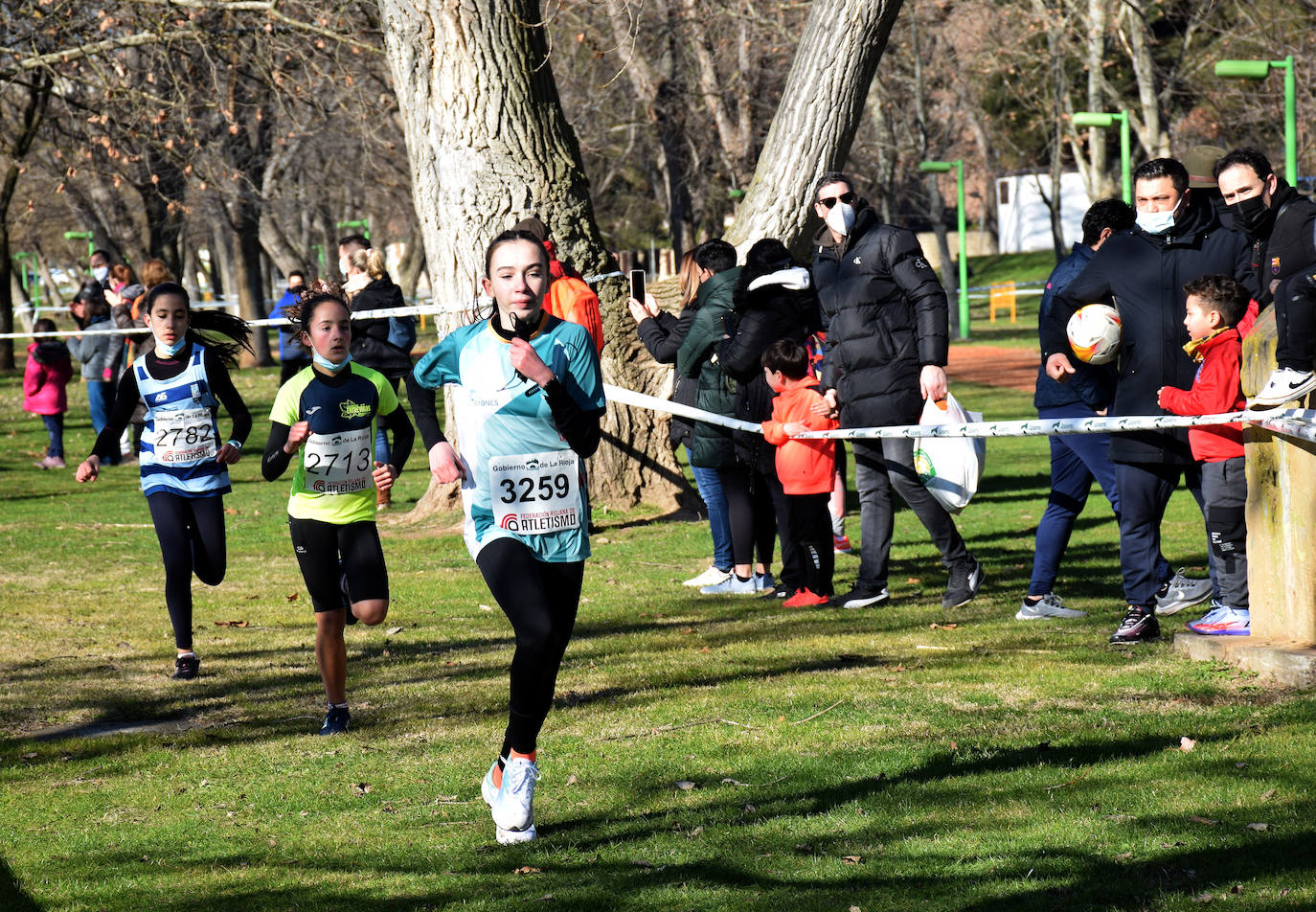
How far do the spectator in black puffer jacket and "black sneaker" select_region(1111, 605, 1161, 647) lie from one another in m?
2.20

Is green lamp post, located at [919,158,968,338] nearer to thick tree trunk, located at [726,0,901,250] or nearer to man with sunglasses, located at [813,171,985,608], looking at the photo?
thick tree trunk, located at [726,0,901,250]

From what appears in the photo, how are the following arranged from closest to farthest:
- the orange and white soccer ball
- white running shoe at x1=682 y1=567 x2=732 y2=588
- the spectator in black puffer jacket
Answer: the orange and white soccer ball
the spectator in black puffer jacket
white running shoe at x1=682 y1=567 x2=732 y2=588

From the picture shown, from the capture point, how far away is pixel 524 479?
5039mm

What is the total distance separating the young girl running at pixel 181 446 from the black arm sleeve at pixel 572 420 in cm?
318

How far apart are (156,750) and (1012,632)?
13.9 feet

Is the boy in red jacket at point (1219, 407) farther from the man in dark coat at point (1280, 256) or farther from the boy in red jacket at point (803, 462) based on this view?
the boy in red jacket at point (803, 462)

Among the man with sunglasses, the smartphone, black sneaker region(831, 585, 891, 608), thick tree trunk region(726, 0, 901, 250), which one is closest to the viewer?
the man with sunglasses

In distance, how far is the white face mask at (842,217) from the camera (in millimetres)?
8391

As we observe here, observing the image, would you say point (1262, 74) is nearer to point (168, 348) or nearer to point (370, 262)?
point (370, 262)

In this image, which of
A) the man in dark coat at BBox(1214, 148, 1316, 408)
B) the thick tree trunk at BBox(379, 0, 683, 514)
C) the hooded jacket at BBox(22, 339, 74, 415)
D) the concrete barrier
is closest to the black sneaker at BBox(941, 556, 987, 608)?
the concrete barrier

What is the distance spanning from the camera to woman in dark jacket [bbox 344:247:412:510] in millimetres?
13086

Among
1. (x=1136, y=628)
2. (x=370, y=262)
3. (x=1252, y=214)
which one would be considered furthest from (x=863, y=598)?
(x=370, y=262)

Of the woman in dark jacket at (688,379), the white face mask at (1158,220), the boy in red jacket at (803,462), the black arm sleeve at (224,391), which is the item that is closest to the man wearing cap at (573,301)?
the woman in dark jacket at (688,379)

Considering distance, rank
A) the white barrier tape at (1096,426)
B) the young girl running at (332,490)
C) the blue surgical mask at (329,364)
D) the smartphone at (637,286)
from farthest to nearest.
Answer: the smartphone at (637,286) → the blue surgical mask at (329,364) → the young girl running at (332,490) → the white barrier tape at (1096,426)
